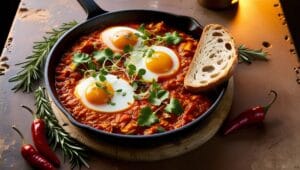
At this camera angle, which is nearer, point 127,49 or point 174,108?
point 174,108

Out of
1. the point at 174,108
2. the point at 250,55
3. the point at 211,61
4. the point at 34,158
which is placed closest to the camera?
the point at 34,158

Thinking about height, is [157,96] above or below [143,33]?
below

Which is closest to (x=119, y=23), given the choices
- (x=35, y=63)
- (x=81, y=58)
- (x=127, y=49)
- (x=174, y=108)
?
(x=127, y=49)

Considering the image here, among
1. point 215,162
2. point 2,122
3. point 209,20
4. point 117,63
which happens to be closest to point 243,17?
point 209,20

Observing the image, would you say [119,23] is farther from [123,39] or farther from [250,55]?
[250,55]

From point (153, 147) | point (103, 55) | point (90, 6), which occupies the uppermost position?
point (90, 6)

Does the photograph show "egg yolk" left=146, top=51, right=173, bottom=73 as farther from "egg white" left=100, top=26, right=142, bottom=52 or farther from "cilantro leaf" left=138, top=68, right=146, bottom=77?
"egg white" left=100, top=26, right=142, bottom=52
